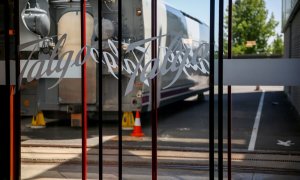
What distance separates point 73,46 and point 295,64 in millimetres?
2566

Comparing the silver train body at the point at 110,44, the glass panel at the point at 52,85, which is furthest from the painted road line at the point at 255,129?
the glass panel at the point at 52,85

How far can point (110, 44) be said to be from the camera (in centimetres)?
552

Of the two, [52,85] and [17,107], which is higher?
[52,85]

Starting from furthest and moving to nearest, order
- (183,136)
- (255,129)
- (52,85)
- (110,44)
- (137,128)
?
(255,129), (183,136), (137,128), (52,85), (110,44)

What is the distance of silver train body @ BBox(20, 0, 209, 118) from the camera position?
520 cm

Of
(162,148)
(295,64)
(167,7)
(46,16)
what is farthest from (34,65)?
(162,148)

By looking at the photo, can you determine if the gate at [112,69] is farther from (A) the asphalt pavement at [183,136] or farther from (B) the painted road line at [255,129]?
(B) the painted road line at [255,129]

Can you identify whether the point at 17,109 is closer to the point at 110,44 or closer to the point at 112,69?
the point at 112,69

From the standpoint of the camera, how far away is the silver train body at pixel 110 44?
520 cm

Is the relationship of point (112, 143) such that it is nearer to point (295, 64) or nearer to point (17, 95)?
point (17, 95)

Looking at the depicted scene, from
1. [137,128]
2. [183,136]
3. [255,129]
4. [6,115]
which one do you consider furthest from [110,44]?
[255,129]

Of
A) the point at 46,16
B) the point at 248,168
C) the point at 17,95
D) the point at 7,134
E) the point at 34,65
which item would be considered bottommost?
the point at 248,168

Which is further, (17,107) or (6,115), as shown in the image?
(6,115)

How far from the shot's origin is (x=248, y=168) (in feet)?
25.5
